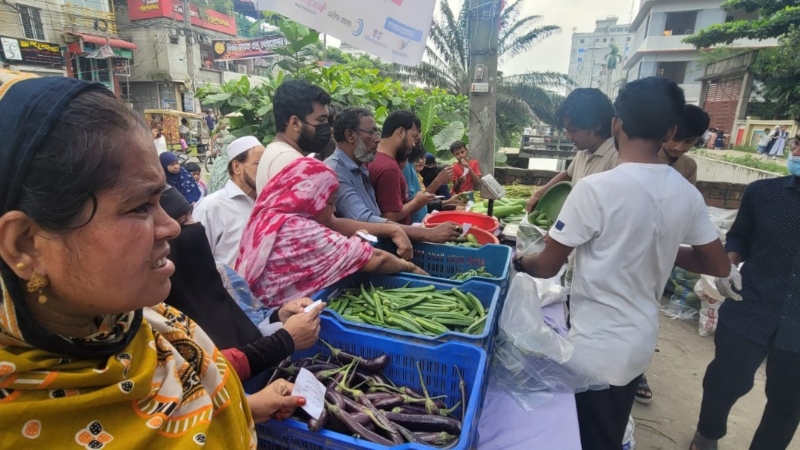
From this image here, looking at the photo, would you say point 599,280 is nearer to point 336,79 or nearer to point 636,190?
point 636,190

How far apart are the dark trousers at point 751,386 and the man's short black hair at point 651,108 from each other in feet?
5.33

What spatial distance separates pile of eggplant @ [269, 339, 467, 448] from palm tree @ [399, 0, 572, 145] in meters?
18.5

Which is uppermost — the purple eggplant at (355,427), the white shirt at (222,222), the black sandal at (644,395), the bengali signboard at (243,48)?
the bengali signboard at (243,48)

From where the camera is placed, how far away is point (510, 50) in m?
20.1

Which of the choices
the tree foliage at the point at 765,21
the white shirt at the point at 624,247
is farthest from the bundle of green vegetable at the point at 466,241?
the tree foliage at the point at 765,21

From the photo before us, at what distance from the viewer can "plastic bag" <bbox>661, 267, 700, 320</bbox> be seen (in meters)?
5.10

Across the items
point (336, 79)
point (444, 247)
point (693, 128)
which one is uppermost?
point (336, 79)

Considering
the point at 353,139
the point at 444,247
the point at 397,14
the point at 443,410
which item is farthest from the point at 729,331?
the point at 397,14

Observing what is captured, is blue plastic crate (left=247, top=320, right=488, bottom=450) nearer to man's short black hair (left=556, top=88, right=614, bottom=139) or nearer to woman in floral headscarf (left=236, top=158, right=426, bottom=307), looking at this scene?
woman in floral headscarf (left=236, top=158, right=426, bottom=307)

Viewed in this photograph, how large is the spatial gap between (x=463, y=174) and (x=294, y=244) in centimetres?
427

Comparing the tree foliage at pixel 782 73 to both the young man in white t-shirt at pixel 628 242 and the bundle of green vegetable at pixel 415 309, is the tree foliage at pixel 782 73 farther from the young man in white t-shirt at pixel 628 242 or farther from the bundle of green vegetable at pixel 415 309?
the bundle of green vegetable at pixel 415 309

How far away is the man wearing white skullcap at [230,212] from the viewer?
2.91 m

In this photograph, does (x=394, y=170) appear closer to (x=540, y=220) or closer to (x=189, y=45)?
(x=540, y=220)

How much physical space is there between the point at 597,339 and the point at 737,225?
152cm
